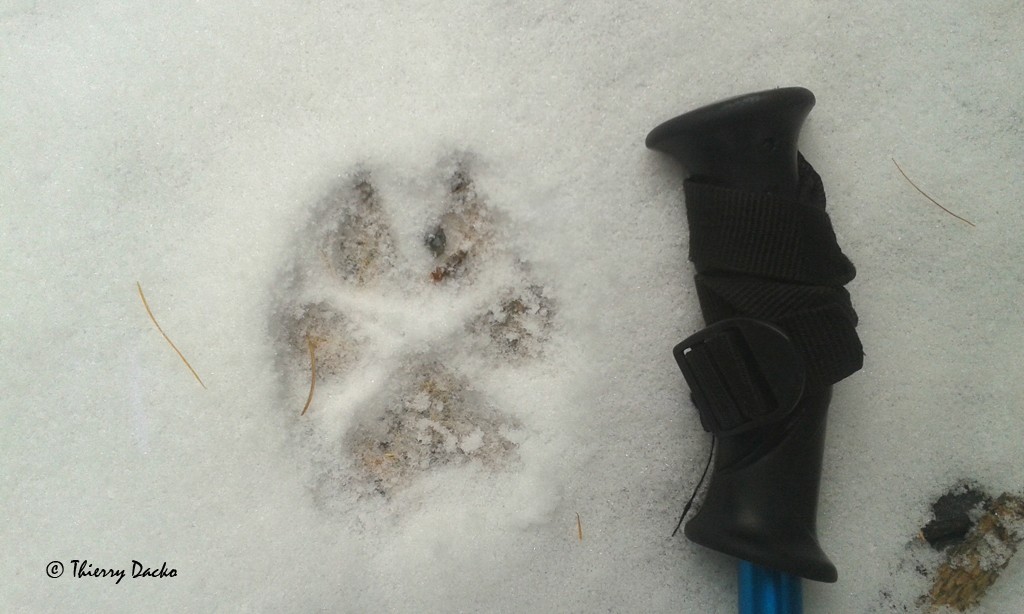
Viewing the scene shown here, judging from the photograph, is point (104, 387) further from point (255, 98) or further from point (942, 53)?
point (942, 53)

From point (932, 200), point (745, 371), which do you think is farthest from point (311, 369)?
point (932, 200)

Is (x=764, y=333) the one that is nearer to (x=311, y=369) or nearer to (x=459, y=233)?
(x=459, y=233)

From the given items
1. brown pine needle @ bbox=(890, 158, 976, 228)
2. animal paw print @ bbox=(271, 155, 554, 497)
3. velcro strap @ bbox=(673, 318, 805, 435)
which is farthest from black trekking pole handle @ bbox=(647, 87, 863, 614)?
animal paw print @ bbox=(271, 155, 554, 497)

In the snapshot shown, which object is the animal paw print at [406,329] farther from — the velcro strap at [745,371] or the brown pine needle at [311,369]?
the velcro strap at [745,371]

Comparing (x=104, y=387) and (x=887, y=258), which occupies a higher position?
(x=104, y=387)

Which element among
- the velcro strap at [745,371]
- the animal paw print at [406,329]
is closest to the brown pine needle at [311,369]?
the animal paw print at [406,329]

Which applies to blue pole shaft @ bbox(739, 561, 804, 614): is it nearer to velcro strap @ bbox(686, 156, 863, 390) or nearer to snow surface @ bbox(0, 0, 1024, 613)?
snow surface @ bbox(0, 0, 1024, 613)

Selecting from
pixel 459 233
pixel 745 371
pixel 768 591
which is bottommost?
pixel 768 591

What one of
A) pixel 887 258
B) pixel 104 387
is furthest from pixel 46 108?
pixel 887 258
